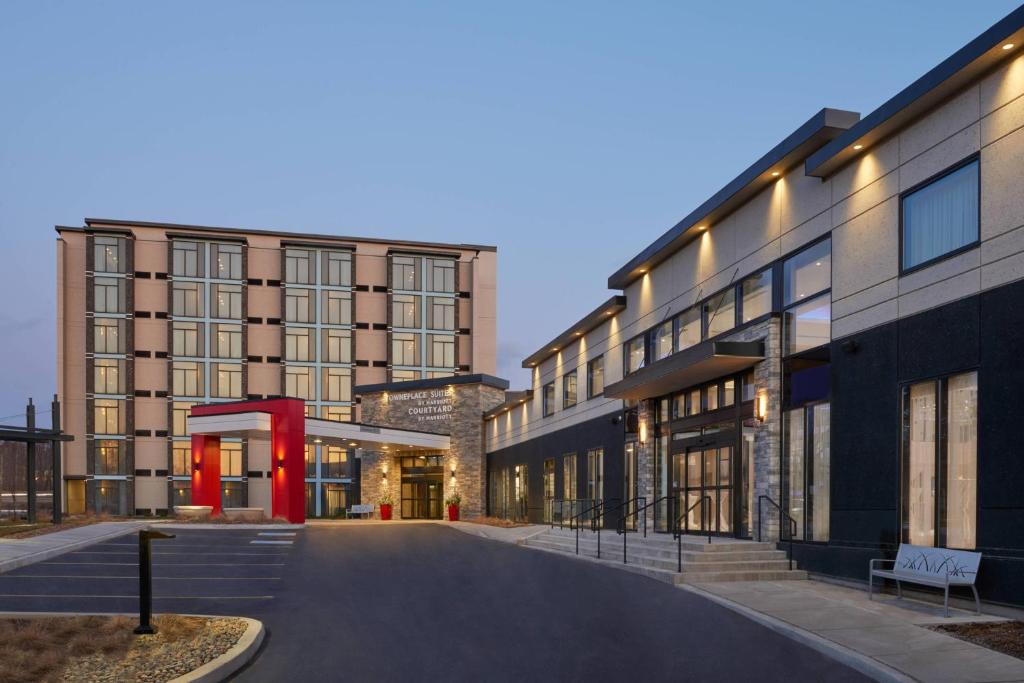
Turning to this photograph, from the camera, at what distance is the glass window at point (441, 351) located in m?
61.9

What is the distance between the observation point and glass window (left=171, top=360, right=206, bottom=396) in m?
57.9

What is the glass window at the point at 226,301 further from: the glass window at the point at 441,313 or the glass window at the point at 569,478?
the glass window at the point at 569,478

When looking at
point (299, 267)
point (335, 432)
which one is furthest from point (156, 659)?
point (299, 267)

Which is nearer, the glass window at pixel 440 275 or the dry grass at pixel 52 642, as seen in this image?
the dry grass at pixel 52 642

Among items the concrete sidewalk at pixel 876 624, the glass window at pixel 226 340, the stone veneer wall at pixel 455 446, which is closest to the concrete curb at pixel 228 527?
the stone veneer wall at pixel 455 446

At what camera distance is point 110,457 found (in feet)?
185

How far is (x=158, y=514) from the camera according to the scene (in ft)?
184

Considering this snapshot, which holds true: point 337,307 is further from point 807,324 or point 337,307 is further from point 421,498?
point 807,324

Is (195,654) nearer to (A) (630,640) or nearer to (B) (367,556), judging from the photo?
(A) (630,640)

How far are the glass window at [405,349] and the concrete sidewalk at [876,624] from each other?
47.3 meters

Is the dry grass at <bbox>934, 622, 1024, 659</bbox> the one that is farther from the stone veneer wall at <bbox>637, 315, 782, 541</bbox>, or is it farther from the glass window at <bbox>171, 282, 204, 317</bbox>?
the glass window at <bbox>171, 282, 204, 317</bbox>

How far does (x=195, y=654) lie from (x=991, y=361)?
10535mm

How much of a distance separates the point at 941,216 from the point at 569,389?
22.0 meters

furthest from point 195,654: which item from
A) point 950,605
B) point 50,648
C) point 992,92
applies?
point 992,92
